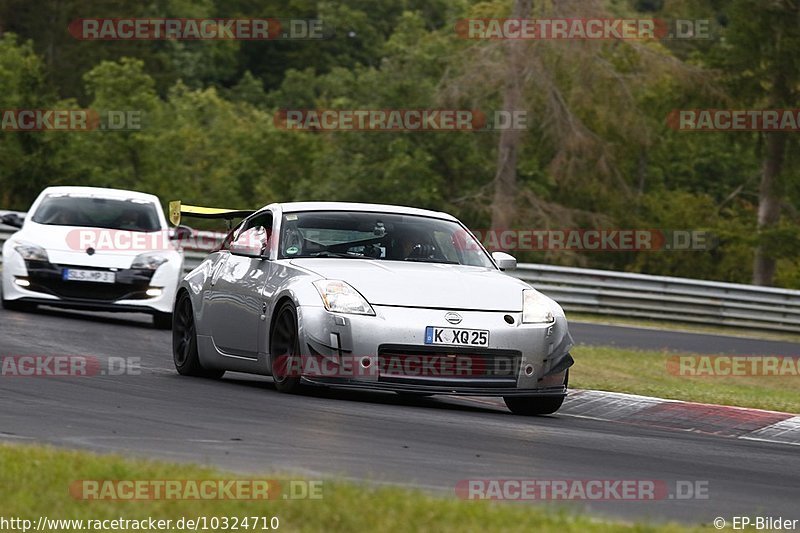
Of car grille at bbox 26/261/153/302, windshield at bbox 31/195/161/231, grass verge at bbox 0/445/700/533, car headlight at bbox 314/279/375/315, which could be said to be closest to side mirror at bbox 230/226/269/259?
car headlight at bbox 314/279/375/315

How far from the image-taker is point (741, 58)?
4244cm

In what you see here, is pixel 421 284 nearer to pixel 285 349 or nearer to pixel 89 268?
pixel 285 349

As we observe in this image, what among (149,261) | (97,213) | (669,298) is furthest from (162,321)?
(669,298)

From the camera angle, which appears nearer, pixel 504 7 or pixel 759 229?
pixel 759 229

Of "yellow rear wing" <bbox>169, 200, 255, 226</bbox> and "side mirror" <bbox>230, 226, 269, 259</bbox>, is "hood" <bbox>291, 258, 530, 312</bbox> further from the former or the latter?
"yellow rear wing" <bbox>169, 200, 255, 226</bbox>

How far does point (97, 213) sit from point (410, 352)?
9836mm

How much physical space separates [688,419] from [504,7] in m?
36.9

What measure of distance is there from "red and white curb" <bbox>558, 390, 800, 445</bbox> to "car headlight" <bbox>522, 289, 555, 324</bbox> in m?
1.21

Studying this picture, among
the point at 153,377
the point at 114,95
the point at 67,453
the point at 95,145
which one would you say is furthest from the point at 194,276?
the point at 114,95

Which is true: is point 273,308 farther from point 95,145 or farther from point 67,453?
point 95,145

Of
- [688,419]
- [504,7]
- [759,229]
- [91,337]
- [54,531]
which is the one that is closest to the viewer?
[54,531]

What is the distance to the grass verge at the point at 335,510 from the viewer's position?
19.6 feet

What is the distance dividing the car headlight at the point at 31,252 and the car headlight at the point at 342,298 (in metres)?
8.10

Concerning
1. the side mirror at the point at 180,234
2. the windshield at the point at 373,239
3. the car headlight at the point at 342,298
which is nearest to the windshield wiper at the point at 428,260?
the windshield at the point at 373,239
